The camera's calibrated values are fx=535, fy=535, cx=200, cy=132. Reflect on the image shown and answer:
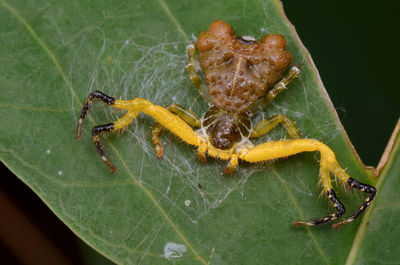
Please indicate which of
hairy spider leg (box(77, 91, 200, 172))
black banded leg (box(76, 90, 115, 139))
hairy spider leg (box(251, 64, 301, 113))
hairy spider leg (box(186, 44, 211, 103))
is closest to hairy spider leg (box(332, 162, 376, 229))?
hairy spider leg (box(251, 64, 301, 113))

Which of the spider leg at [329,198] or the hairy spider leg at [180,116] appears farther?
the hairy spider leg at [180,116]

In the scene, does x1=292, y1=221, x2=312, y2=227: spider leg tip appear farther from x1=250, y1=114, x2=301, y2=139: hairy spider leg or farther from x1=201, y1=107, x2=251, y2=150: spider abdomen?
x1=201, y1=107, x2=251, y2=150: spider abdomen

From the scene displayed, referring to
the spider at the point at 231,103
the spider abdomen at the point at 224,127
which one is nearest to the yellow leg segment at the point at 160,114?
the spider at the point at 231,103

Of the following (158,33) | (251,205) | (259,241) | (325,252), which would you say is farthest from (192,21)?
(325,252)

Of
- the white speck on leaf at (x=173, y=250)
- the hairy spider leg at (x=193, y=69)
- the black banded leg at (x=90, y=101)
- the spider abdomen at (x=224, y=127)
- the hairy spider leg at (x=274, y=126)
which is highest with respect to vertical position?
the black banded leg at (x=90, y=101)

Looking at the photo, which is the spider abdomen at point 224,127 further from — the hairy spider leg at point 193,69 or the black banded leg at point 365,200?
the black banded leg at point 365,200

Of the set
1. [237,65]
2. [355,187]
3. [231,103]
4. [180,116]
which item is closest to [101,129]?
[180,116]

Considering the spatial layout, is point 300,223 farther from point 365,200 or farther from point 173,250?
point 173,250
